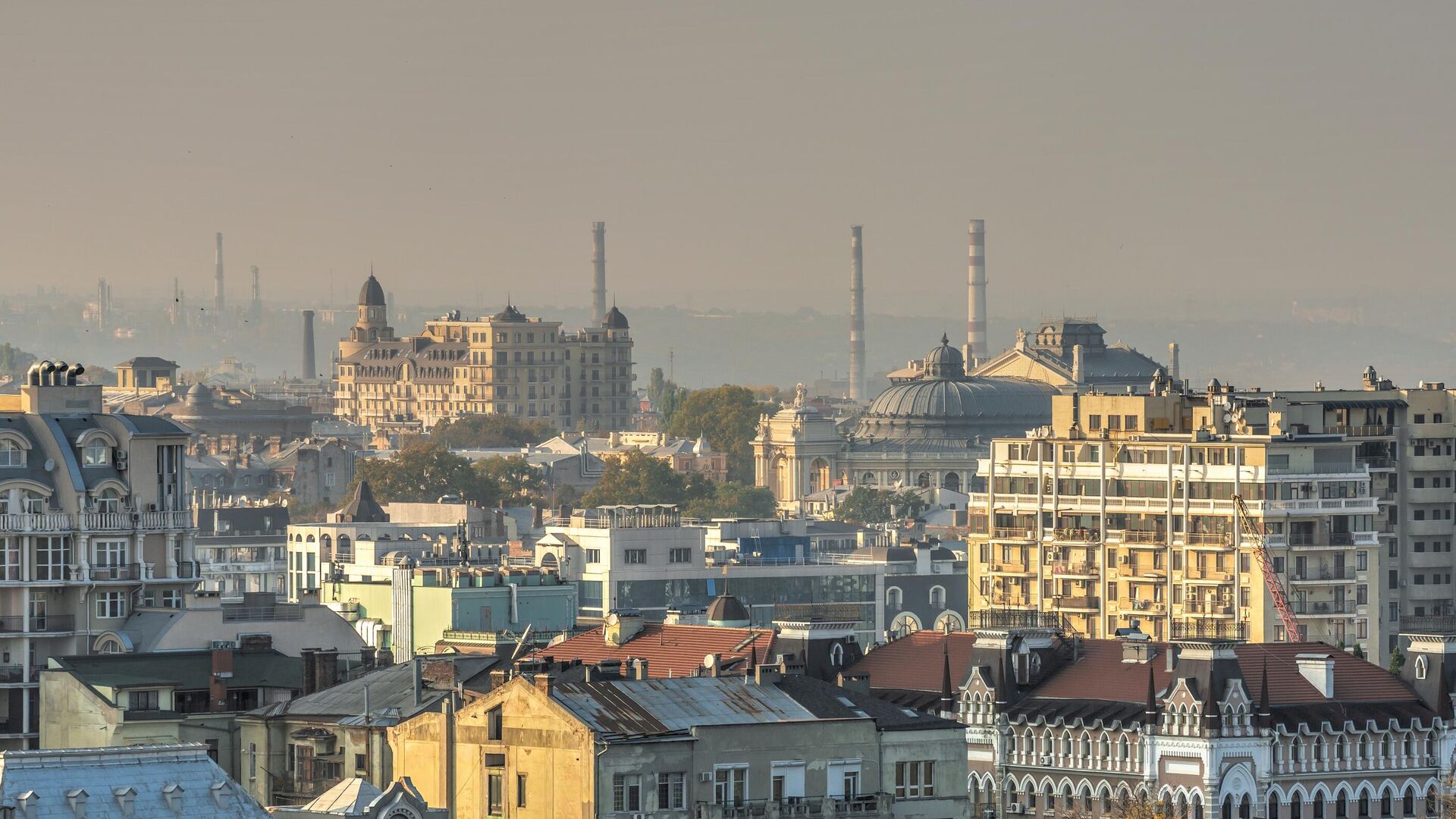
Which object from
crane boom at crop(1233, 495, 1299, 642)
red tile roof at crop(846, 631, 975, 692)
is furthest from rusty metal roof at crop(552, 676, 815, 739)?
crane boom at crop(1233, 495, 1299, 642)

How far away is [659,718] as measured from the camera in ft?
281

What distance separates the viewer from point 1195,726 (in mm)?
99188

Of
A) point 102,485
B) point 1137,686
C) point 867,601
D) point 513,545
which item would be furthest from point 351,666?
point 513,545

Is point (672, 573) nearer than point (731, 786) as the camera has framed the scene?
No

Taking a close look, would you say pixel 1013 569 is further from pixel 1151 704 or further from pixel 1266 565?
pixel 1151 704

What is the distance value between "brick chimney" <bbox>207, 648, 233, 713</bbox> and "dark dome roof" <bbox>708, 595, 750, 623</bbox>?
27.3 m

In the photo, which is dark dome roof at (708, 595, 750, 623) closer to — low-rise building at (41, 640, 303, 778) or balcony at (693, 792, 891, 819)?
low-rise building at (41, 640, 303, 778)

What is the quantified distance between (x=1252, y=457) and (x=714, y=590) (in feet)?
102

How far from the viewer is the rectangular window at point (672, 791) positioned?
8412 cm

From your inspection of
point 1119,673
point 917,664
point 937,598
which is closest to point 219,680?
point 917,664

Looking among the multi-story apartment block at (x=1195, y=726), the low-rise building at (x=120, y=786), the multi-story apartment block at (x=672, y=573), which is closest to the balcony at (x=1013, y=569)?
the multi-story apartment block at (x=672, y=573)

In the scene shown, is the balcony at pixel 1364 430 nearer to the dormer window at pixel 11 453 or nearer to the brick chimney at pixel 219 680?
the dormer window at pixel 11 453

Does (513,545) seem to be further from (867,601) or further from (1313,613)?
(1313,613)

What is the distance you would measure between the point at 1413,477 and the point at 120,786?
93226 mm
